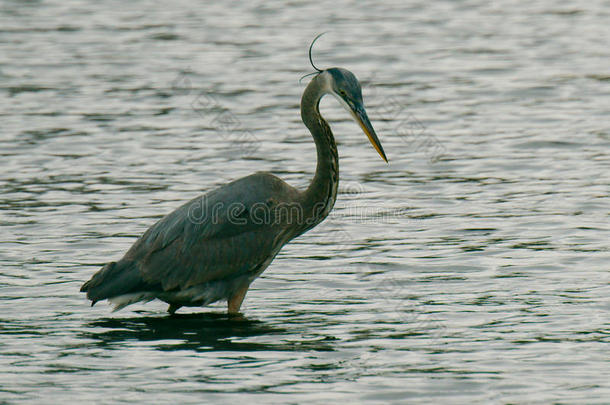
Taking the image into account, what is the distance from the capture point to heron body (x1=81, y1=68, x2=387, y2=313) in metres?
10.3

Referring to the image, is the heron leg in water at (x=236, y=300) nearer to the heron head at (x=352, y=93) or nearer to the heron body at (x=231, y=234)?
the heron body at (x=231, y=234)

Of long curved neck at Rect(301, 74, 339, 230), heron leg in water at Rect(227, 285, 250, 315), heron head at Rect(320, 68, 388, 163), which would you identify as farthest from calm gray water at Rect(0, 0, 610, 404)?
heron head at Rect(320, 68, 388, 163)

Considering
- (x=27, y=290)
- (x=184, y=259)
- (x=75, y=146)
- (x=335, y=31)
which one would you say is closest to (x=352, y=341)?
(x=184, y=259)

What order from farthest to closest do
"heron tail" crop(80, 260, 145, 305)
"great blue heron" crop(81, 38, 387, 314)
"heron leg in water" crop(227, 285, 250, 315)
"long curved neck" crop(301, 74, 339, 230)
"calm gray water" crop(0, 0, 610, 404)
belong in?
"long curved neck" crop(301, 74, 339, 230), "heron leg in water" crop(227, 285, 250, 315), "great blue heron" crop(81, 38, 387, 314), "heron tail" crop(80, 260, 145, 305), "calm gray water" crop(0, 0, 610, 404)

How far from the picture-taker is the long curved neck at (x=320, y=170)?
10.5 meters

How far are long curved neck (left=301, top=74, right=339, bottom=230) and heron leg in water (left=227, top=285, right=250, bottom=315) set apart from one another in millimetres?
761

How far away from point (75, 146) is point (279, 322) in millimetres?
7424

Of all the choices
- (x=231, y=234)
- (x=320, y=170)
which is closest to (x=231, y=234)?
(x=231, y=234)

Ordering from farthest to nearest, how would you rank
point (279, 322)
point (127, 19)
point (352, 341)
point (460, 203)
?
1. point (127, 19)
2. point (460, 203)
3. point (279, 322)
4. point (352, 341)

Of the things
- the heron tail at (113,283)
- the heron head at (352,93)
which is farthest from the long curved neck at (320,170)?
the heron tail at (113,283)

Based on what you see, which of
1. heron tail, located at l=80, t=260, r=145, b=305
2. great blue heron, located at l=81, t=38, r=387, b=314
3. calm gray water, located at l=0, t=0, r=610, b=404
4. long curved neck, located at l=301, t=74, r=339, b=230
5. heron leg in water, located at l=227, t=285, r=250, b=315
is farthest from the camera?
long curved neck, located at l=301, t=74, r=339, b=230

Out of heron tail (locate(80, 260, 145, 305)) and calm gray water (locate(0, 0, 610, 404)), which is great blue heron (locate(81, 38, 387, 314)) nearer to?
heron tail (locate(80, 260, 145, 305))

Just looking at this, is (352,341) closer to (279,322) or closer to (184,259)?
(279,322)

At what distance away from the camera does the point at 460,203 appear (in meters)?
13.9
